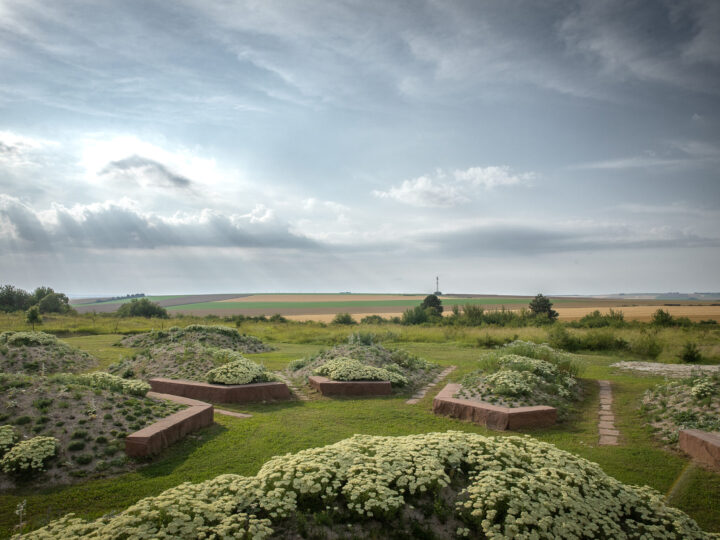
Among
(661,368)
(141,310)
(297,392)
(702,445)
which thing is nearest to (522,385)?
(702,445)

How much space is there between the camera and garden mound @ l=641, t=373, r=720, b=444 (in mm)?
5469

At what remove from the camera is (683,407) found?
6.08 metres

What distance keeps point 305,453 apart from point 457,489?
1403 millimetres

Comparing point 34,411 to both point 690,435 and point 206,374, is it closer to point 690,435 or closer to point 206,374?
point 206,374

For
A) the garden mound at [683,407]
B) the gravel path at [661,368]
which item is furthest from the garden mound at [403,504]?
the gravel path at [661,368]

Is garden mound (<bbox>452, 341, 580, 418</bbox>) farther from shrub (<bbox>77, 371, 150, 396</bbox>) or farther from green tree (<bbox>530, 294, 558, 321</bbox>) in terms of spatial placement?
green tree (<bbox>530, 294, 558, 321</bbox>)

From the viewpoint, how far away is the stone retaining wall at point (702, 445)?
4.62 meters

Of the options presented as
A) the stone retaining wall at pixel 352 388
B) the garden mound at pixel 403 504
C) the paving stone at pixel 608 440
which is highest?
the garden mound at pixel 403 504

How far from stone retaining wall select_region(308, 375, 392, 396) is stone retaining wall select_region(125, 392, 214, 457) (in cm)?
244

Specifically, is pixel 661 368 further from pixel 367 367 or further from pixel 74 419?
pixel 74 419

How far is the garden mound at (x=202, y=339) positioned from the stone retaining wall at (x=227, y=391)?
3714mm

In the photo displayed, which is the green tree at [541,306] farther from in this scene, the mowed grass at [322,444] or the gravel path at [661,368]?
the mowed grass at [322,444]

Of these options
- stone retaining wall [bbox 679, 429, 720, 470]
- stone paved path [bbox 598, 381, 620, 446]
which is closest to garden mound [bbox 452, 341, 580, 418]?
stone paved path [bbox 598, 381, 620, 446]

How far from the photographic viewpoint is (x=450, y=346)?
52.0ft
